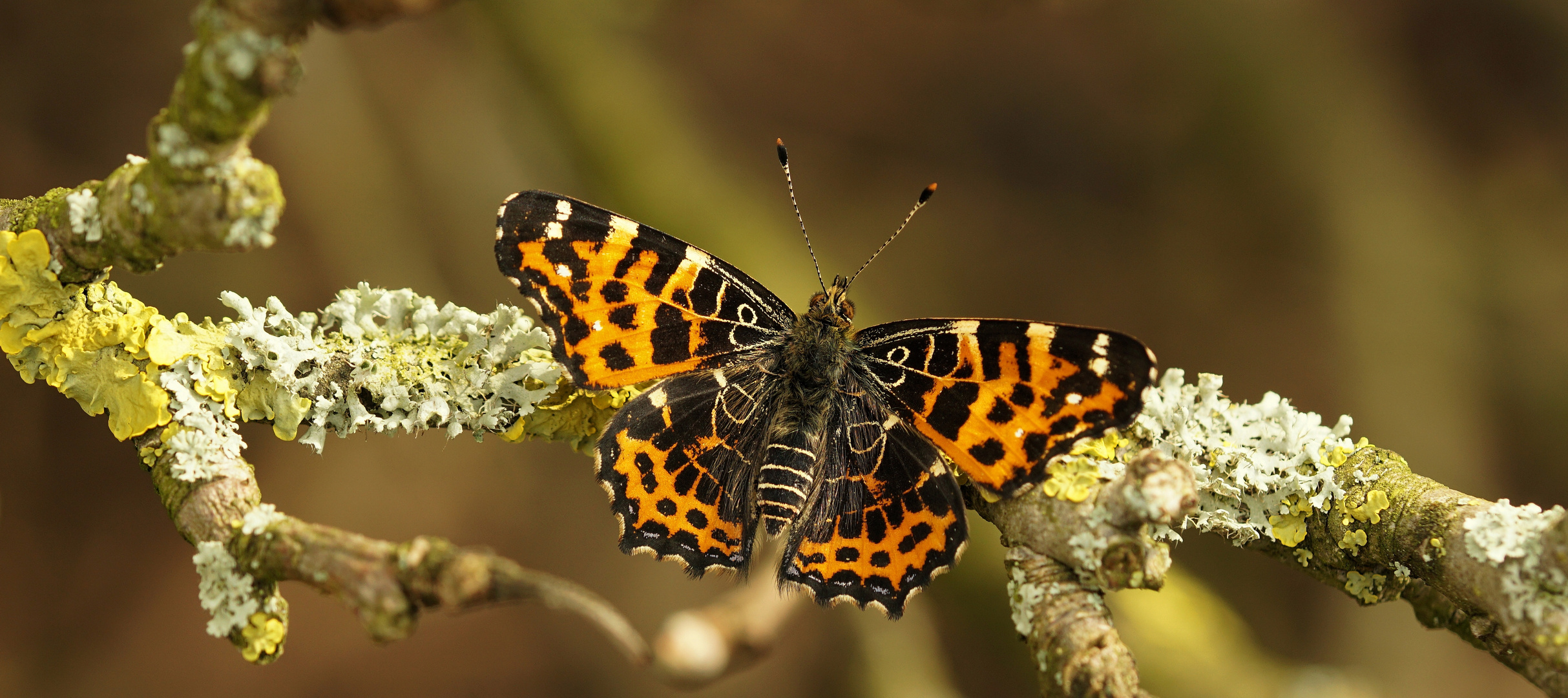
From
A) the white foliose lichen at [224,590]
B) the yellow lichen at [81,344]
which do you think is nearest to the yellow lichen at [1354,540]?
the white foliose lichen at [224,590]

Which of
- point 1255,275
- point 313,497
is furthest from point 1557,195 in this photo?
point 313,497

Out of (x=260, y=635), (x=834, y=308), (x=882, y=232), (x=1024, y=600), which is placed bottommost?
(x=260, y=635)

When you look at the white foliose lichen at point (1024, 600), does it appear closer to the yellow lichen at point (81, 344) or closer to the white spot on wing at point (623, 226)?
the white spot on wing at point (623, 226)

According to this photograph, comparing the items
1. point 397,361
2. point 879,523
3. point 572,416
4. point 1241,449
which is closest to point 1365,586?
point 1241,449

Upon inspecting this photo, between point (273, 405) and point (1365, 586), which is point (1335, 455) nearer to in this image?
point (1365, 586)

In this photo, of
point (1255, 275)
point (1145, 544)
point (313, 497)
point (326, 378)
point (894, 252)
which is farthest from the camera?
point (894, 252)

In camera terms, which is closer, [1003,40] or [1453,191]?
[1453,191]

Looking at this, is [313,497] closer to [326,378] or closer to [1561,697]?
[326,378]

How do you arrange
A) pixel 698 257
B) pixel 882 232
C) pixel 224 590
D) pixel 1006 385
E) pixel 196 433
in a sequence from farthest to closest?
pixel 882 232 → pixel 698 257 → pixel 1006 385 → pixel 196 433 → pixel 224 590
